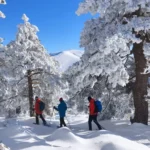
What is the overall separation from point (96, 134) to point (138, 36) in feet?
20.1

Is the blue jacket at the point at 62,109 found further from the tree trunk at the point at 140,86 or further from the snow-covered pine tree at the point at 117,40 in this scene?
the tree trunk at the point at 140,86

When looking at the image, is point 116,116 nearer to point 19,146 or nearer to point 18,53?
point 18,53

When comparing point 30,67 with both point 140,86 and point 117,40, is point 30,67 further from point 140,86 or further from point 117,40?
point 117,40

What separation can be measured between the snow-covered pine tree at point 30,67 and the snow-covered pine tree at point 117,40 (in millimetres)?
10667

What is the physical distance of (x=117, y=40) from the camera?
13422 millimetres

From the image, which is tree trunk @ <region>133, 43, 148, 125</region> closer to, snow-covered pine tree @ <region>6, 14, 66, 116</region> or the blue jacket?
the blue jacket

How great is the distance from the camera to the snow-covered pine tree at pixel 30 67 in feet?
85.1

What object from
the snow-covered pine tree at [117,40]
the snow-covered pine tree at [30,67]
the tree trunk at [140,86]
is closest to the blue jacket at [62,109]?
the snow-covered pine tree at [117,40]

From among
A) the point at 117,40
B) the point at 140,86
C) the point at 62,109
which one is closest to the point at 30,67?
the point at 62,109

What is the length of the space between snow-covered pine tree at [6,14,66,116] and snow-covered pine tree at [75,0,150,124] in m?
10.7

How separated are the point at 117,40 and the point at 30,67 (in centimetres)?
1375

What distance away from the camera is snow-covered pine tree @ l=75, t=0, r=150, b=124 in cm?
1383

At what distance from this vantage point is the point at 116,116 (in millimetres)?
22062

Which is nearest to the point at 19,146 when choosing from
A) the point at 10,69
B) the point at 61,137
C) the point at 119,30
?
the point at 61,137
